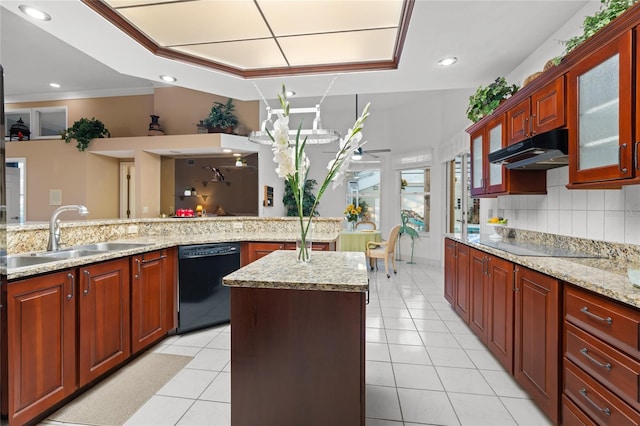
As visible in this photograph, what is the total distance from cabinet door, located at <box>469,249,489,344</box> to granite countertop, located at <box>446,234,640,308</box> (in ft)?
1.18

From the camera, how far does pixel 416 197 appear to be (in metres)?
6.78

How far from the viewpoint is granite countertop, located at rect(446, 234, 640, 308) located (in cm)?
118

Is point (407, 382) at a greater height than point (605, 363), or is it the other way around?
point (605, 363)

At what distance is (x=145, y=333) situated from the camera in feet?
8.13

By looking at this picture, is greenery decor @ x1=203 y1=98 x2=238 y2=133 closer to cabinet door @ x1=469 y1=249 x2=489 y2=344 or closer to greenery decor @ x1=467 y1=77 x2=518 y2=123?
greenery decor @ x1=467 y1=77 x2=518 y2=123

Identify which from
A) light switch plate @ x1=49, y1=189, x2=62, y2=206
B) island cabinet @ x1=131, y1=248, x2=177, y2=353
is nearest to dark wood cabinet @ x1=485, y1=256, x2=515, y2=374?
island cabinet @ x1=131, y1=248, x2=177, y2=353

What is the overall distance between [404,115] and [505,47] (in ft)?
14.4

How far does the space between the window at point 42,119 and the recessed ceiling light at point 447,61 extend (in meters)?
7.42

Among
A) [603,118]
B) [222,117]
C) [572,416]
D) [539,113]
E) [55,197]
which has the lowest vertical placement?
[572,416]

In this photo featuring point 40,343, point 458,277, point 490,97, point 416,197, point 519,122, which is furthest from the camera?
point 416,197

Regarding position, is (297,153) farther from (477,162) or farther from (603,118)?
(477,162)

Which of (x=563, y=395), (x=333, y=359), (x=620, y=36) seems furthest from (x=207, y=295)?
(x=620, y=36)

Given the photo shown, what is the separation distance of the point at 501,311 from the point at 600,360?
3.07ft

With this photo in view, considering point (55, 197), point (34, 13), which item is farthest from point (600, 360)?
point (55, 197)
